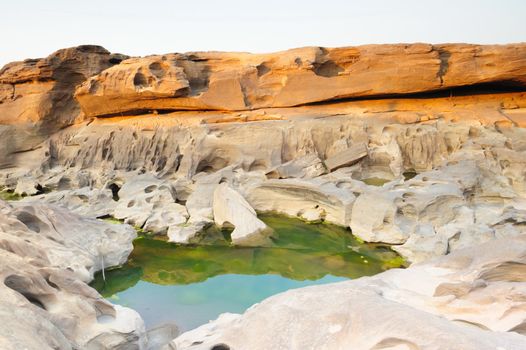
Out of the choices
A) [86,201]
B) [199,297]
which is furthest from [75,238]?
[86,201]

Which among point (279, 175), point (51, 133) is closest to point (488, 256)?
point (279, 175)

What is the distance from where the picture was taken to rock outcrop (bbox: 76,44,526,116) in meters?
10.2

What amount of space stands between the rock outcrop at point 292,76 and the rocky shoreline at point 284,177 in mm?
38

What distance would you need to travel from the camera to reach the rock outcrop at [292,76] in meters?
10.2

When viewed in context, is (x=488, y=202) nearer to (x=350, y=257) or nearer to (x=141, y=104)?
(x=350, y=257)

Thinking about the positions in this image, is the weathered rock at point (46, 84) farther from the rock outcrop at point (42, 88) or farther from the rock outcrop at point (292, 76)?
the rock outcrop at point (292, 76)

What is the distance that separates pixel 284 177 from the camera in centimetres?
852

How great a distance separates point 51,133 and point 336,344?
13.9m

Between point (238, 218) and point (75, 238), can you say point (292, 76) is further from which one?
point (75, 238)

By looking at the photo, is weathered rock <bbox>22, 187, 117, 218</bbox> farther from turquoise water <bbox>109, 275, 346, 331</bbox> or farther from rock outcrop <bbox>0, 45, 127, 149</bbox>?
rock outcrop <bbox>0, 45, 127, 149</bbox>

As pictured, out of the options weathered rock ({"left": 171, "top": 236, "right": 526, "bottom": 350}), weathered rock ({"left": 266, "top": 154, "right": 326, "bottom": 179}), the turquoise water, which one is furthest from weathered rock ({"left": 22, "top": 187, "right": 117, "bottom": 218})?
weathered rock ({"left": 171, "top": 236, "right": 526, "bottom": 350})

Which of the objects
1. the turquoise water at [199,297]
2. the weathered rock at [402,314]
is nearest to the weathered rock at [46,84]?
the turquoise water at [199,297]

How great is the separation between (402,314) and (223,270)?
354 cm

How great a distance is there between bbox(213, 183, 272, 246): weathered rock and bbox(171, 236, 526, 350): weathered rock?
9.72ft
